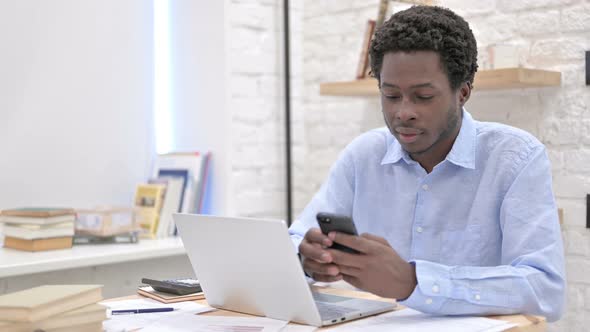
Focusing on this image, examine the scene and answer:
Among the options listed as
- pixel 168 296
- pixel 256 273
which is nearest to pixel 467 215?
pixel 256 273

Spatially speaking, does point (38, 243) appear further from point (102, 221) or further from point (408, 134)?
point (408, 134)

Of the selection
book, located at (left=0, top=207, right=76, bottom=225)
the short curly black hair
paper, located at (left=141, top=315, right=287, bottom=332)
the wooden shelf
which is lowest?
paper, located at (left=141, top=315, right=287, bottom=332)

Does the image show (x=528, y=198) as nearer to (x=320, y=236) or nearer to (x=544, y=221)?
(x=544, y=221)

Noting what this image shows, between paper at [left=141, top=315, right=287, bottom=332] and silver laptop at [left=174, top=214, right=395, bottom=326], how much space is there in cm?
3

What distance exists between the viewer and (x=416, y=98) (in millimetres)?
1526

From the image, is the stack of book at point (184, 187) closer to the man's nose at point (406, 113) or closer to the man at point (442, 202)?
the man at point (442, 202)

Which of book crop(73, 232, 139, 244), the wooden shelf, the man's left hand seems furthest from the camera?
book crop(73, 232, 139, 244)

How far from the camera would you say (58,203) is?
269cm

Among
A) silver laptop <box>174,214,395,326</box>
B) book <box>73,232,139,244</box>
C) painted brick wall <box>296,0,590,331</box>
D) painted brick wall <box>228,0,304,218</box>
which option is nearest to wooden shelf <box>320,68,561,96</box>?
painted brick wall <box>296,0,590,331</box>

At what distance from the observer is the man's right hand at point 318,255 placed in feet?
4.27

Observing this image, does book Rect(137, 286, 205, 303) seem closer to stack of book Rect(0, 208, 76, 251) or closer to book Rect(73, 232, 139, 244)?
stack of book Rect(0, 208, 76, 251)

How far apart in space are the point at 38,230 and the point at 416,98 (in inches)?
53.0

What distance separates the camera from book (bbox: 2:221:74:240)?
2.33 metres

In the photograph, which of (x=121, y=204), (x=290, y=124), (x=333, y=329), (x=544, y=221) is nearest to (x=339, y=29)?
(x=290, y=124)
